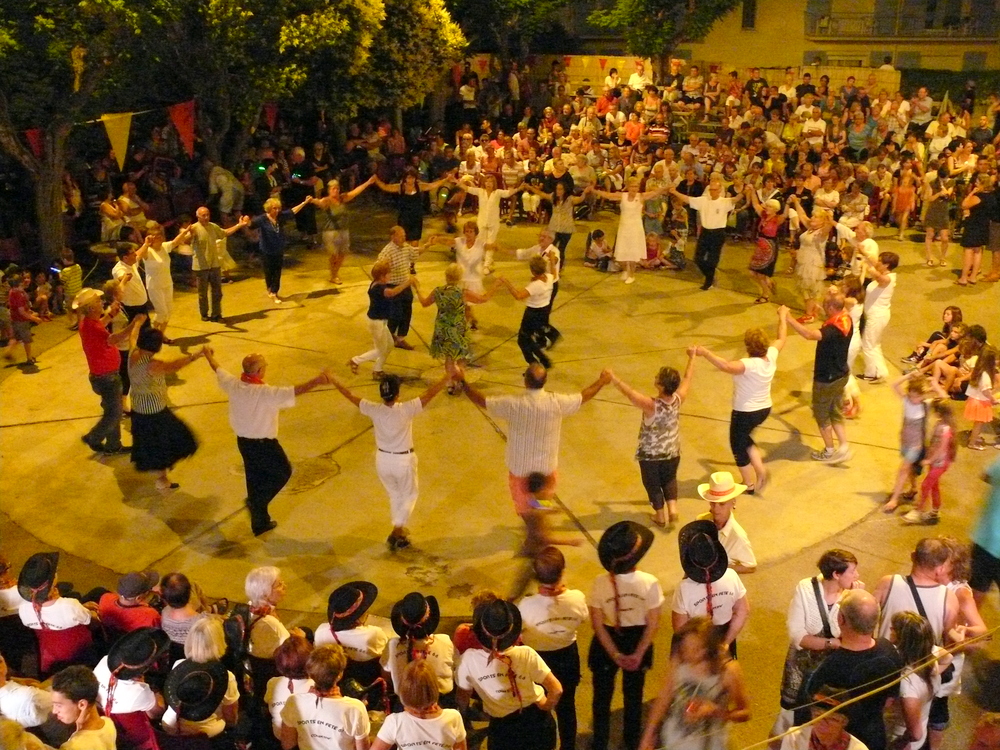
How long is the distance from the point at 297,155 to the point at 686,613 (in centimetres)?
1369

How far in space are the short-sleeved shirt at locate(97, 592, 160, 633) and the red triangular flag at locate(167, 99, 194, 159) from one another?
36.6 feet

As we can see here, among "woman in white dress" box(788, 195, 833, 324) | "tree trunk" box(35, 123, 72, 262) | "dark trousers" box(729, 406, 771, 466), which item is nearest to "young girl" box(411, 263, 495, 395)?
"dark trousers" box(729, 406, 771, 466)

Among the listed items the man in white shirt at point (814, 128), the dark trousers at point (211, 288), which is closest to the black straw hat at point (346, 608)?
the dark trousers at point (211, 288)

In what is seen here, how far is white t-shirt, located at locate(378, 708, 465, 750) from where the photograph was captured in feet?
13.3

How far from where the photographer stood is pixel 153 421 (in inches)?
317

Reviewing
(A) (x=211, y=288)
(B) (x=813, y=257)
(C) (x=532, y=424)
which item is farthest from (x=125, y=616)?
(B) (x=813, y=257)

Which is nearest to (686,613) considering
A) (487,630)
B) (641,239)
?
(487,630)

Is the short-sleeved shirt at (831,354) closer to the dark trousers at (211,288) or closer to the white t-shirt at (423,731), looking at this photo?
the white t-shirt at (423,731)

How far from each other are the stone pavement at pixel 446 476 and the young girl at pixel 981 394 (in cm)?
36

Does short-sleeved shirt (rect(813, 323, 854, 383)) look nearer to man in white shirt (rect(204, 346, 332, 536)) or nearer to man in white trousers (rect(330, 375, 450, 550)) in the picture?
man in white trousers (rect(330, 375, 450, 550))

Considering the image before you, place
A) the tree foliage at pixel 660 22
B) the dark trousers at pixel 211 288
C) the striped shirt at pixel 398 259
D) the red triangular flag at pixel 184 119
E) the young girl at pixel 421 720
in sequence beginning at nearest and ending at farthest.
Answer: the young girl at pixel 421 720
the striped shirt at pixel 398 259
the dark trousers at pixel 211 288
the red triangular flag at pixel 184 119
the tree foliage at pixel 660 22

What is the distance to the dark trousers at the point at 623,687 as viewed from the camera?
5090 mm

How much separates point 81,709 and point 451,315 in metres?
5.85

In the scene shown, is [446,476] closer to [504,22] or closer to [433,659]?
[433,659]
